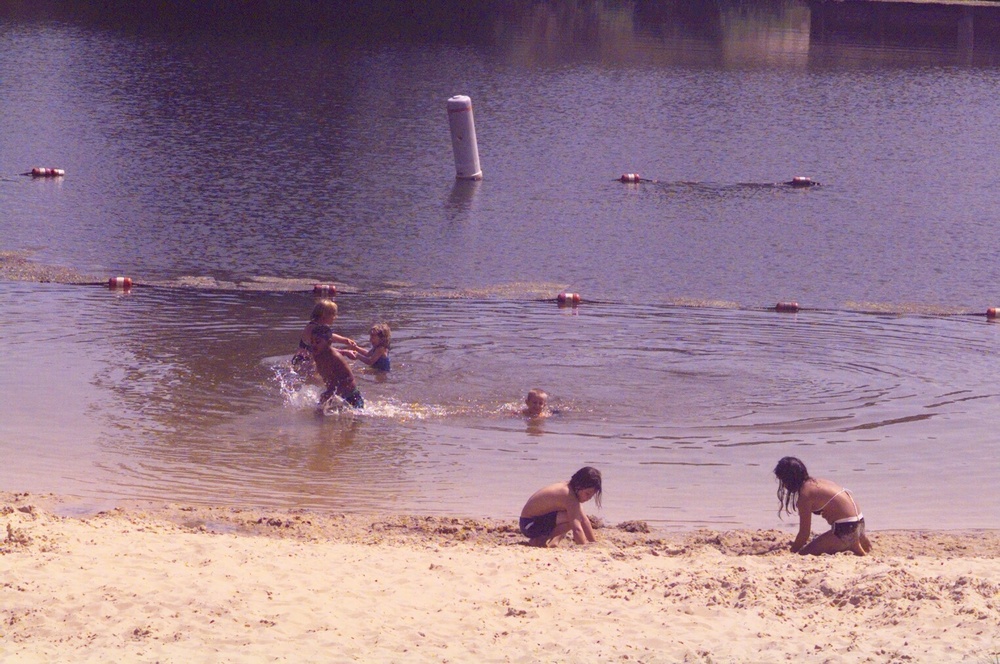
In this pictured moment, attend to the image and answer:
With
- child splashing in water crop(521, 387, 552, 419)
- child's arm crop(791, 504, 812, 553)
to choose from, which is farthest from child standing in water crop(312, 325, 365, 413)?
child's arm crop(791, 504, 812, 553)

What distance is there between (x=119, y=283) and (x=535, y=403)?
6566mm

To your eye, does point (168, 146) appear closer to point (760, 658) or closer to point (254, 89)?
point (254, 89)

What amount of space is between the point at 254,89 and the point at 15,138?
747 centimetres

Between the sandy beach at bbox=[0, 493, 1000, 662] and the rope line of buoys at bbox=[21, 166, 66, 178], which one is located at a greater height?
the rope line of buoys at bbox=[21, 166, 66, 178]

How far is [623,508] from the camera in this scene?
32.7 feet

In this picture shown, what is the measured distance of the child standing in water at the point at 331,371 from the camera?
12.1 m

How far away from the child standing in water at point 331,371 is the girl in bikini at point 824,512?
4.49 meters

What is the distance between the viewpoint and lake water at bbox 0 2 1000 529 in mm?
10953

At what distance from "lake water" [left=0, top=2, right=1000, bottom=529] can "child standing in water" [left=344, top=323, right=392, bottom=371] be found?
21 cm

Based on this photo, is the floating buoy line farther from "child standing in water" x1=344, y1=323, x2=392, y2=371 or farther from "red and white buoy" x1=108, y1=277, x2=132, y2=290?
"child standing in water" x1=344, y1=323, x2=392, y2=371

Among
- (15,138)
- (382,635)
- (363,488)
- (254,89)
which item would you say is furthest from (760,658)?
(254,89)

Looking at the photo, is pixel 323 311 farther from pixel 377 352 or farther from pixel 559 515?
pixel 559 515

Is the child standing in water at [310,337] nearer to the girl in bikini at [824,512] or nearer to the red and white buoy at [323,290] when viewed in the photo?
the red and white buoy at [323,290]

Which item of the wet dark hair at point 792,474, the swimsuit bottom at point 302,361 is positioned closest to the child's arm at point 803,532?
the wet dark hair at point 792,474
